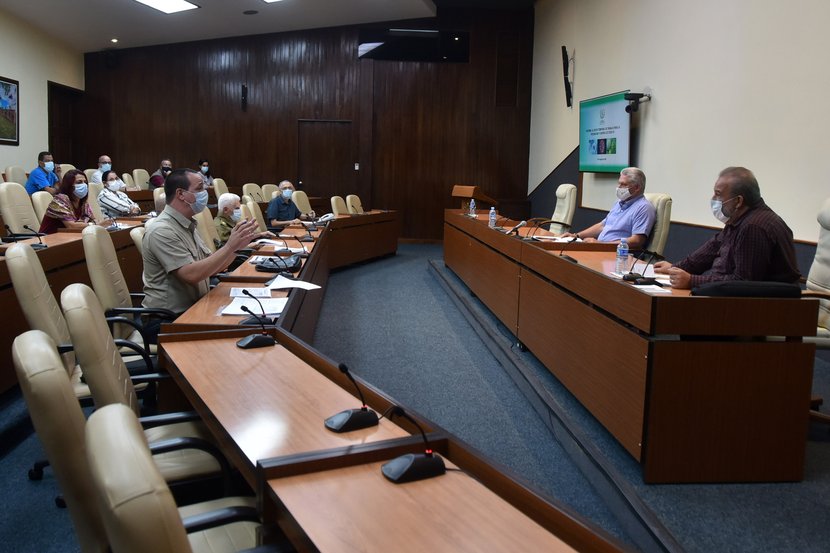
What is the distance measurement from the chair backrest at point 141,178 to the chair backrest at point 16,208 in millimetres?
6123

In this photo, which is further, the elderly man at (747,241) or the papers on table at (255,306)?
the elderly man at (747,241)

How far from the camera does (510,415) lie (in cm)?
342

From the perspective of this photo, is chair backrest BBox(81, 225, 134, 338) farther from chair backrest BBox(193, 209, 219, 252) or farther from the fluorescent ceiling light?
the fluorescent ceiling light

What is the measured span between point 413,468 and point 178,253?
223cm

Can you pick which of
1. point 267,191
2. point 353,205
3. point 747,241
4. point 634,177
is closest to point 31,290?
point 747,241

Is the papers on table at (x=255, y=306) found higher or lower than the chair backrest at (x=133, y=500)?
lower

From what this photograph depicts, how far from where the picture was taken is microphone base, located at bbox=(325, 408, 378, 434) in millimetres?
1465

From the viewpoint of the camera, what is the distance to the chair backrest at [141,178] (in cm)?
1130

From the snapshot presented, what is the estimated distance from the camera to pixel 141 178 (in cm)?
1141

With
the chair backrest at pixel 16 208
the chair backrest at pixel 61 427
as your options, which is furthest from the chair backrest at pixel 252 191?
the chair backrest at pixel 61 427

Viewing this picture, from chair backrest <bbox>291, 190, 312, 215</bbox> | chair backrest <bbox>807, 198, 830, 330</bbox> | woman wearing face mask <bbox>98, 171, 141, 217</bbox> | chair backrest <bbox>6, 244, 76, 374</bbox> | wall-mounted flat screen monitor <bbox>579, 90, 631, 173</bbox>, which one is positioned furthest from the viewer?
chair backrest <bbox>291, 190, 312, 215</bbox>

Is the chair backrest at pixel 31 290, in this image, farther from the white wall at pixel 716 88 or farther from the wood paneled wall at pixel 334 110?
the wood paneled wall at pixel 334 110

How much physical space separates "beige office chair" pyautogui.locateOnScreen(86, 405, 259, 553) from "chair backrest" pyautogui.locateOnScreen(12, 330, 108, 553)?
356 mm

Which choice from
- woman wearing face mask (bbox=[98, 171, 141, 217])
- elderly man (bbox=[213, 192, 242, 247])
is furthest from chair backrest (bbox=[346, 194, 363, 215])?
Answer: elderly man (bbox=[213, 192, 242, 247])
